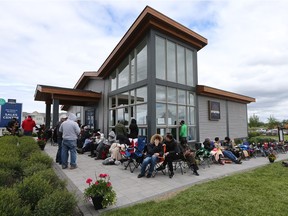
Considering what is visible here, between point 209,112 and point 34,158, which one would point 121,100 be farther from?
point 34,158

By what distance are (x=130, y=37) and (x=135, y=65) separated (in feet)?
4.88

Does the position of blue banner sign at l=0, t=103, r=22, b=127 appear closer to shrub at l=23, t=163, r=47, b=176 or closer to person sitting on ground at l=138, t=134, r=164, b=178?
shrub at l=23, t=163, r=47, b=176

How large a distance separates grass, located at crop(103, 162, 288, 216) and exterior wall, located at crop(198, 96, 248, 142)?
636 centimetres

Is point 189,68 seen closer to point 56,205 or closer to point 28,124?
point 56,205

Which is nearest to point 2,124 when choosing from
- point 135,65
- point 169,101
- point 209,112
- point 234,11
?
point 135,65

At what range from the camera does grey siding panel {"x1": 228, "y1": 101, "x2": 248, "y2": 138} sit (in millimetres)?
13117

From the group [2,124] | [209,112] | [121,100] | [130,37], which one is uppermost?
[130,37]

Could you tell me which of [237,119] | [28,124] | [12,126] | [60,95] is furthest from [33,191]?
[237,119]

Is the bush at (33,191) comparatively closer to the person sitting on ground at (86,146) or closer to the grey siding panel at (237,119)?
the person sitting on ground at (86,146)

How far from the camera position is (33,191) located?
2.50m

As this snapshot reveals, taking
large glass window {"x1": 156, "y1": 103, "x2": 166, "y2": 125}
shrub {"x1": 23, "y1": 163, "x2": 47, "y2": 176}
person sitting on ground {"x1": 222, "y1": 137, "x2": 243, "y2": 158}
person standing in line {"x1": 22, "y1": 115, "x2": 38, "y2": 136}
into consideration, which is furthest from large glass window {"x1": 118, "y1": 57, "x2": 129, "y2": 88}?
shrub {"x1": 23, "y1": 163, "x2": 47, "y2": 176}

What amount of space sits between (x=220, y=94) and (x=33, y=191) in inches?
446

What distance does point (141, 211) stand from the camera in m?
2.86

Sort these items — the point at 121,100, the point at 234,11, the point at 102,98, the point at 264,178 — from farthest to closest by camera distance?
the point at 102,98 < the point at 121,100 < the point at 234,11 < the point at 264,178
